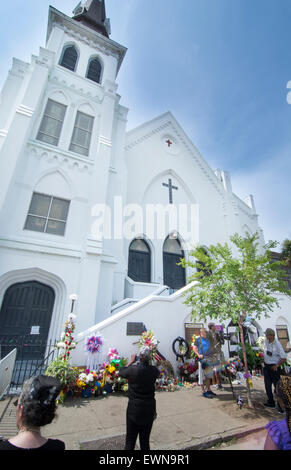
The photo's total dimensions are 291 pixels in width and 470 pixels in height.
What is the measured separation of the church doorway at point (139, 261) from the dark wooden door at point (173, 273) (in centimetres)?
130

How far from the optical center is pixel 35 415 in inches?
61.5

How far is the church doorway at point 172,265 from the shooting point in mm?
14062

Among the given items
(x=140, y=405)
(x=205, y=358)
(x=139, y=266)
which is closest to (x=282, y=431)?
(x=140, y=405)

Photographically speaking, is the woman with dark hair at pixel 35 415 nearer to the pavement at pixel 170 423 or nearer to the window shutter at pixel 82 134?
the pavement at pixel 170 423

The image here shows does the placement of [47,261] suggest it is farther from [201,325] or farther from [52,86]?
[52,86]

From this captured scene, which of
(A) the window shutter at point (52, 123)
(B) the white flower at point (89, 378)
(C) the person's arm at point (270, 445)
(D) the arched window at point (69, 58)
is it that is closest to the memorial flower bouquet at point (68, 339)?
(B) the white flower at point (89, 378)

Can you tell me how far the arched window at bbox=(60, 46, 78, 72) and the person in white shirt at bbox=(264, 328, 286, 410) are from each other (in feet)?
57.4

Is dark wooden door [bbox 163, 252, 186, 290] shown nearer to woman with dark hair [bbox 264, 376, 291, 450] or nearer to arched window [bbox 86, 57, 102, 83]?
woman with dark hair [bbox 264, 376, 291, 450]

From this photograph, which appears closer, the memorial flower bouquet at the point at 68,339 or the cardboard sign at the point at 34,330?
the memorial flower bouquet at the point at 68,339

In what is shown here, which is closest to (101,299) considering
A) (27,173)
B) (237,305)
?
(237,305)

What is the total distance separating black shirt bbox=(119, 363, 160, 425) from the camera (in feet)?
9.23

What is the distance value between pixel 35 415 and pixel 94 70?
736 inches

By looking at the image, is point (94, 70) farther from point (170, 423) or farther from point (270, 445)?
point (270, 445)

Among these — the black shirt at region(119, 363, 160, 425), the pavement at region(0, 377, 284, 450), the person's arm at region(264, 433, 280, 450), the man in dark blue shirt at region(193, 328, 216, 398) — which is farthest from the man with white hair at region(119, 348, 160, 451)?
the man in dark blue shirt at region(193, 328, 216, 398)
